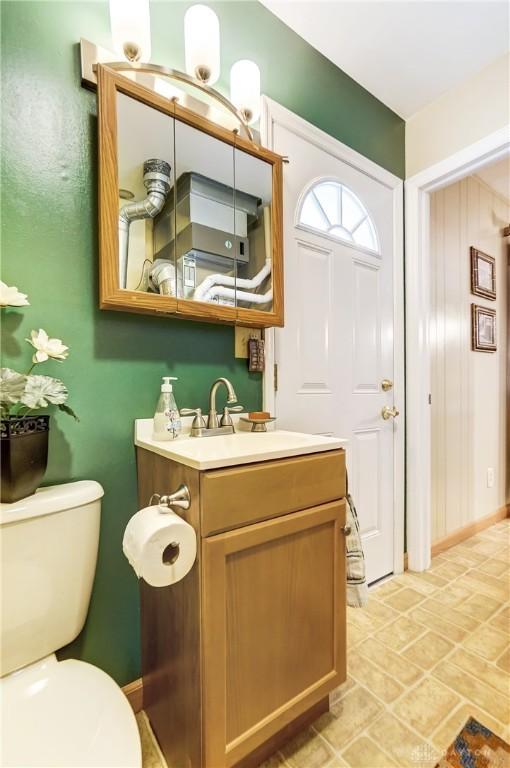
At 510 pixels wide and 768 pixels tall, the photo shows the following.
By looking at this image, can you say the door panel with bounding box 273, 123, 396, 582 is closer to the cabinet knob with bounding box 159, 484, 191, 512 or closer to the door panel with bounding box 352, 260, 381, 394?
the door panel with bounding box 352, 260, 381, 394

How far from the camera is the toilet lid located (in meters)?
0.60

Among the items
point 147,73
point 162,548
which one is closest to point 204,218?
point 147,73

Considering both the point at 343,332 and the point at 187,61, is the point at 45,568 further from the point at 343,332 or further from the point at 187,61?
the point at 187,61

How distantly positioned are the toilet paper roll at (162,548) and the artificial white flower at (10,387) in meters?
0.42

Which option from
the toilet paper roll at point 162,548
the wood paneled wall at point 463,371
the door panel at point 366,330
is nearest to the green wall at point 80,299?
the toilet paper roll at point 162,548

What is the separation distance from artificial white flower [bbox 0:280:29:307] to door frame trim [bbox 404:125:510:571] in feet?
5.88

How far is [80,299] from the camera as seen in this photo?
3.33 feet

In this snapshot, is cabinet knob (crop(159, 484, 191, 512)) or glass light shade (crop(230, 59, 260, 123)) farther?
glass light shade (crop(230, 59, 260, 123))

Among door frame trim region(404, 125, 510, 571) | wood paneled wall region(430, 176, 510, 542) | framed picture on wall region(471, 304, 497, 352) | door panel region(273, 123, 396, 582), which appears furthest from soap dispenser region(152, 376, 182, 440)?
framed picture on wall region(471, 304, 497, 352)

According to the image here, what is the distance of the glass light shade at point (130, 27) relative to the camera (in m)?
0.99

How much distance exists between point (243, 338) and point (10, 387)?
77 centimetres

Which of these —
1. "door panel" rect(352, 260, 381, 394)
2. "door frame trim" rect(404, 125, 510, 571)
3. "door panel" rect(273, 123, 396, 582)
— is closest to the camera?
"door panel" rect(273, 123, 396, 582)

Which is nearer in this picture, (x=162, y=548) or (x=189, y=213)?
(x=162, y=548)

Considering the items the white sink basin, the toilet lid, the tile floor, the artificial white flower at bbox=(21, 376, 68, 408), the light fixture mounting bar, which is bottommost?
the tile floor
